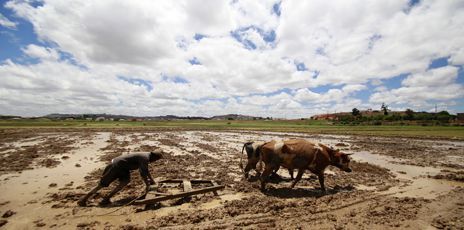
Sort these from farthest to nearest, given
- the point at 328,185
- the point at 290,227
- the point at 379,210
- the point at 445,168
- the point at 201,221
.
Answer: the point at 445,168, the point at 328,185, the point at 379,210, the point at 201,221, the point at 290,227

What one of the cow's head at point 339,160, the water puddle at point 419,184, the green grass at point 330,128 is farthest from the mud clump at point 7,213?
the green grass at point 330,128

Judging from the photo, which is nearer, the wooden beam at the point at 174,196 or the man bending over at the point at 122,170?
the wooden beam at the point at 174,196

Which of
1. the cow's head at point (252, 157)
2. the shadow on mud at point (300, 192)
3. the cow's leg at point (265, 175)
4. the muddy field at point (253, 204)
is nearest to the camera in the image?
the muddy field at point (253, 204)

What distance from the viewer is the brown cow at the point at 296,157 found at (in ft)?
30.0

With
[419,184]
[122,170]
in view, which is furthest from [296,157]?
[122,170]

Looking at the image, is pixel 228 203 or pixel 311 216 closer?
pixel 311 216

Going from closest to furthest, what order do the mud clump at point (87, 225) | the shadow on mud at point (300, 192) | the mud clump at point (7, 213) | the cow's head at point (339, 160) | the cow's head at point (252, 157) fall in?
the mud clump at point (87, 225), the mud clump at point (7, 213), the shadow on mud at point (300, 192), the cow's head at point (339, 160), the cow's head at point (252, 157)

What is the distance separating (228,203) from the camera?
775cm

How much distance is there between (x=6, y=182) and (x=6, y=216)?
5291 mm

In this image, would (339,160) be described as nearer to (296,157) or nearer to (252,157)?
(296,157)

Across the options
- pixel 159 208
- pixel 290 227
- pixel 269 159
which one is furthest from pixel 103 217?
pixel 269 159

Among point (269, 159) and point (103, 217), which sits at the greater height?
point (269, 159)

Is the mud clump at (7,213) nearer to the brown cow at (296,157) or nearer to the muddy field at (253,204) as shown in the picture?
the muddy field at (253,204)

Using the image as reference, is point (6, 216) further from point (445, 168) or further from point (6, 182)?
point (445, 168)
